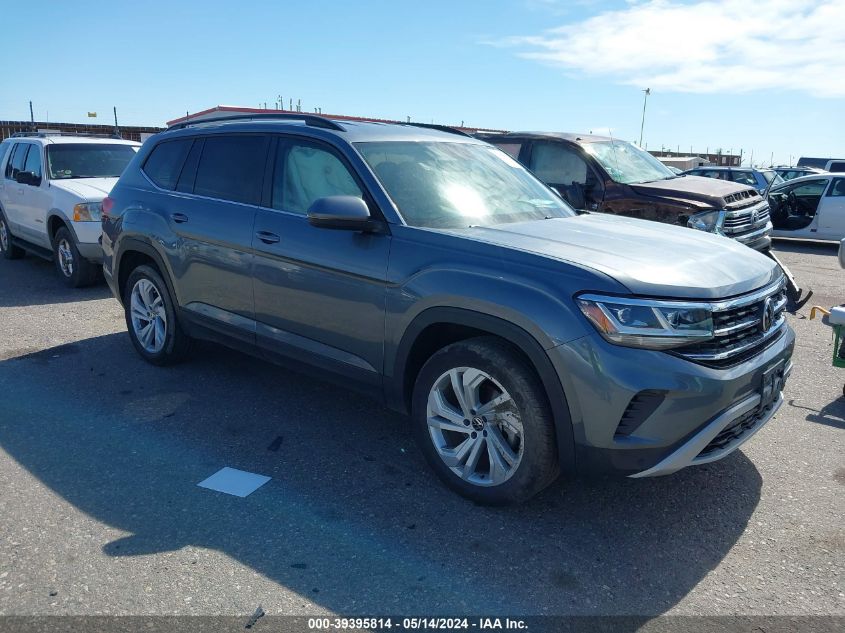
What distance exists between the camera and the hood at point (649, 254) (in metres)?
3.11

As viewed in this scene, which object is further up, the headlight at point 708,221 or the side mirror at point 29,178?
the side mirror at point 29,178

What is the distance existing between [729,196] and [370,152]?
5959 mm

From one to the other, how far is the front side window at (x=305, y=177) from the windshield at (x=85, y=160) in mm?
6187

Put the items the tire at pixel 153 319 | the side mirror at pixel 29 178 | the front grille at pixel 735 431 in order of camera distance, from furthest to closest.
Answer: the side mirror at pixel 29 178 → the tire at pixel 153 319 → the front grille at pixel 735 431

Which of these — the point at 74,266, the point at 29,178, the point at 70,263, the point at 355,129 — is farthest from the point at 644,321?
the point at 29,178

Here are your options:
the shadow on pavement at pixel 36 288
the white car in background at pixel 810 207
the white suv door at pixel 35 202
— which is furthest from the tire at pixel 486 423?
the white car in background at pixel 810 207

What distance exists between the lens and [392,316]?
370 centimetres

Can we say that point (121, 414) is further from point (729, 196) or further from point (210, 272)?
point (729, 196)

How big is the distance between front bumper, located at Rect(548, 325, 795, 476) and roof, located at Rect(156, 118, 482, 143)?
197 cm

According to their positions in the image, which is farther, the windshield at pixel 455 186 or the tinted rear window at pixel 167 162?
the tinted rear window at pixel 167 162

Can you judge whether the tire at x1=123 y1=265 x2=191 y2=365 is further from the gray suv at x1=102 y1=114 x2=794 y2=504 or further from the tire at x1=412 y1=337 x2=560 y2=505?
the tire at x1=412 y1=337 x2=560 y2=505

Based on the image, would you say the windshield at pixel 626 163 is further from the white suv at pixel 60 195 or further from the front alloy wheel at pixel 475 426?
the white suv at pixel 60 195

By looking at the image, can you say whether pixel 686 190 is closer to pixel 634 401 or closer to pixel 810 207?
pixel 634 401

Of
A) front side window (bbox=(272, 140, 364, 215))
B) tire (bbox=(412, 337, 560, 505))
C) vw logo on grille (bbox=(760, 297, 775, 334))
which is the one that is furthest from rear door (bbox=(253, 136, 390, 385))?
vw logo on grille (bbox=(760, 297, 775, 334))
